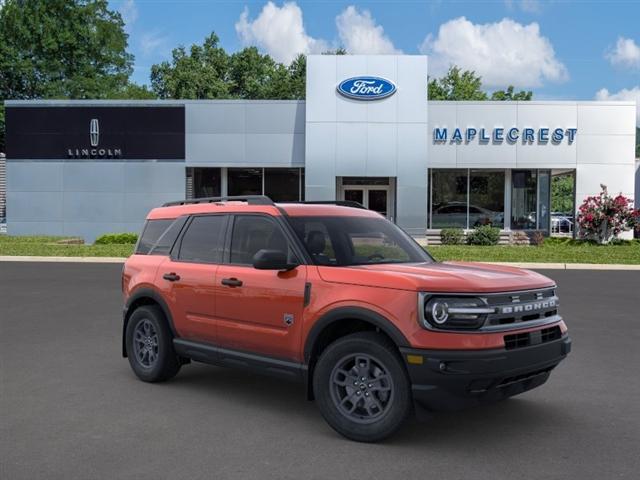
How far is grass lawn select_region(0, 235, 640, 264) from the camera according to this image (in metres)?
21.9

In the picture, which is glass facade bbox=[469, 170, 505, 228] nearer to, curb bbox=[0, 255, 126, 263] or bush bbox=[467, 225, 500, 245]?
bush bbox=[467, 225, 500, 245]

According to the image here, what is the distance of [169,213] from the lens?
279 inches

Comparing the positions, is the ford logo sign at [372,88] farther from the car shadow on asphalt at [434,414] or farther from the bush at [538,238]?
the car shadow on asphalt at [434,414]

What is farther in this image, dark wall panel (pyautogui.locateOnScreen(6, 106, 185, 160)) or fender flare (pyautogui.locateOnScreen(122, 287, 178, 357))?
dark wall panel (pyautogui.locateOnScreen(6, 106, 185, 160))

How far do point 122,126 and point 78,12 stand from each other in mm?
30547

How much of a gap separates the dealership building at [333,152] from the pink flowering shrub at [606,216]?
135cm

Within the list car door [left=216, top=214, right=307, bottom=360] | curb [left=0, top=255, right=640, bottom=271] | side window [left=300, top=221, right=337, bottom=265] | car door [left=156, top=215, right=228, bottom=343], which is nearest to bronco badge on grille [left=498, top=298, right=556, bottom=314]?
side window [left=300, top=221, right=337, bottom=265]

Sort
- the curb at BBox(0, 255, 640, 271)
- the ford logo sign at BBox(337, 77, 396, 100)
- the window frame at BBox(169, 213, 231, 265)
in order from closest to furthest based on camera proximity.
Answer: the window frame at BBox(169, 213, 231, 265), the curb at BBox(0, 255, 640, 271), the ford logo sign at BBox(337, 77, 396, 100)

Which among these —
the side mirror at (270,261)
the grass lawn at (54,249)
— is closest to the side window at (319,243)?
the side mirror at (270,261)

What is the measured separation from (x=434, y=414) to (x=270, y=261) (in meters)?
1.67

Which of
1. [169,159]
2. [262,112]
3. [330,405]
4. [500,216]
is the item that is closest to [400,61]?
[262,112]

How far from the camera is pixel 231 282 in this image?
586 centimetres

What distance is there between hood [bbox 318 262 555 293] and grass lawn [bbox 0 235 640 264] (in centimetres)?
1601

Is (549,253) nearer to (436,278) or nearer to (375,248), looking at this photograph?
(375,248)
